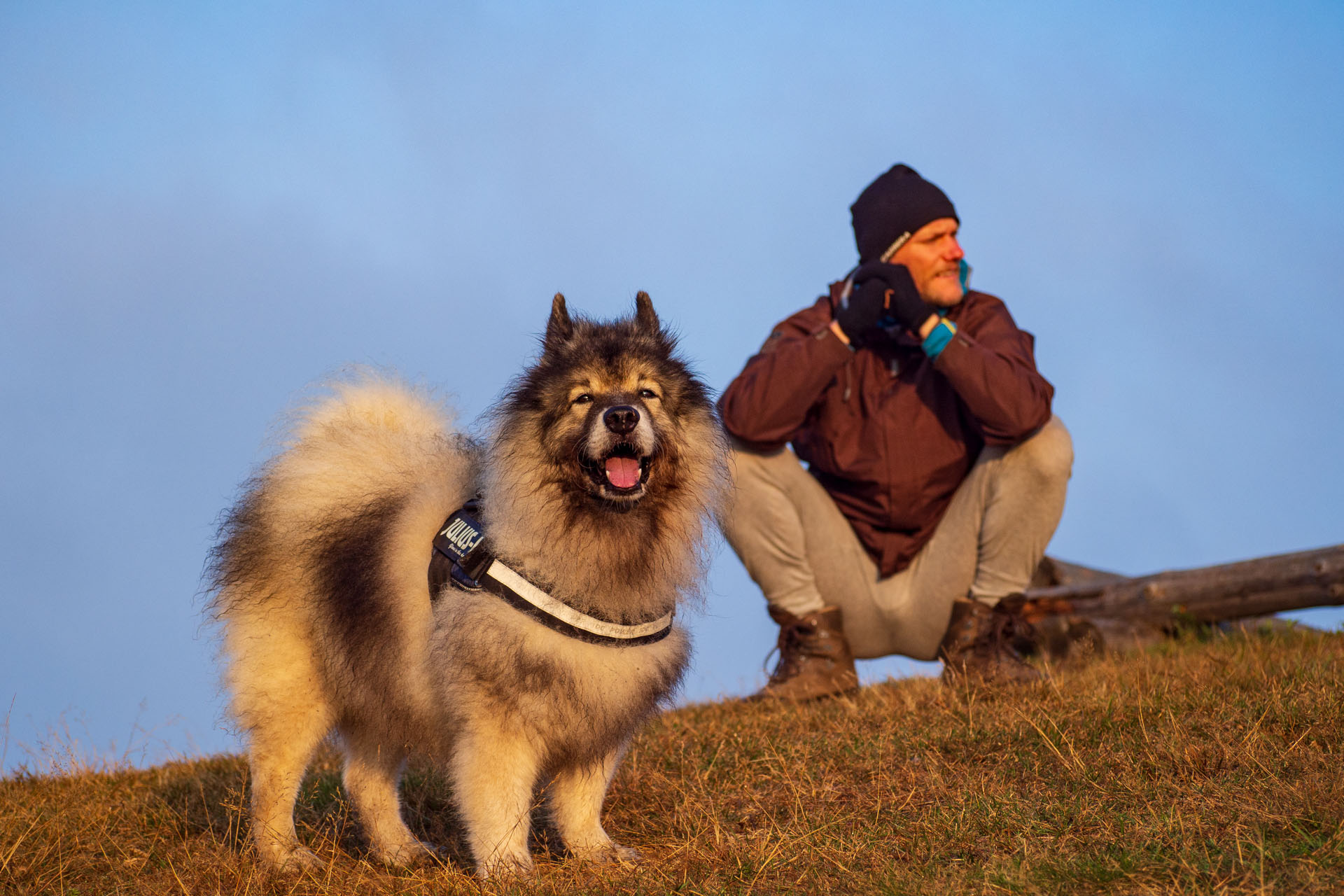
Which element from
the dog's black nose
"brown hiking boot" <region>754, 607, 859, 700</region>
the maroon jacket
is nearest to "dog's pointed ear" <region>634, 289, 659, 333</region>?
the dog's black nose

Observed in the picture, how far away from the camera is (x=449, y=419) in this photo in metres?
4.11

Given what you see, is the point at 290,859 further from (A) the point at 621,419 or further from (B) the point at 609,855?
(A) the point at 621,419

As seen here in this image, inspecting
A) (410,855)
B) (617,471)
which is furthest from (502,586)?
(410,855)

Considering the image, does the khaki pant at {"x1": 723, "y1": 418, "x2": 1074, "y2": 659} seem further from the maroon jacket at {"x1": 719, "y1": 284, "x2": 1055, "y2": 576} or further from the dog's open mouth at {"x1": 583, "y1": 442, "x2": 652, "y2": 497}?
the dog's open mouth at {"x1": 583, "y1": 442, "x2": 652, "y2": 497}

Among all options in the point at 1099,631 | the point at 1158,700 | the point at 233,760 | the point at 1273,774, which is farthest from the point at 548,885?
the point at 1099,631

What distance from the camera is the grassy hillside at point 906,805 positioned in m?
2.78

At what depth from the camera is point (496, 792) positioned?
10.4ft

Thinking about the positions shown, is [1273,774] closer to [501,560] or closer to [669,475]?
[669,475]

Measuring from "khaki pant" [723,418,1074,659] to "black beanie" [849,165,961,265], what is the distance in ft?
3.81

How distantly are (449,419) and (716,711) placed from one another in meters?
2.45

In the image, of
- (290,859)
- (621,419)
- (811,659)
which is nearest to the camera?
(621,419)

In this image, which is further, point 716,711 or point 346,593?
point 716,711

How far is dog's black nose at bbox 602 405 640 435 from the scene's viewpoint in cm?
309

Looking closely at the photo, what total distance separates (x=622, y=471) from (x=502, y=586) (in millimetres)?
487
